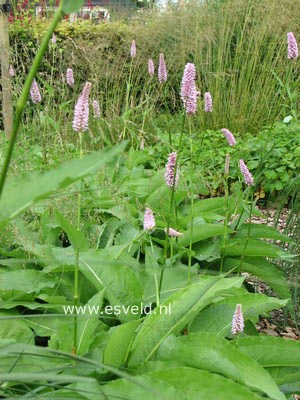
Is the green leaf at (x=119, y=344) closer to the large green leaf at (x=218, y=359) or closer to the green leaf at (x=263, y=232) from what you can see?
the large green leaf at (x=218, y=359)

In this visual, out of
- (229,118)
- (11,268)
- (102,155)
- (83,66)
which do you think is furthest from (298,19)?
(102,155)

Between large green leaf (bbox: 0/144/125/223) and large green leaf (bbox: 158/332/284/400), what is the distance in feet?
2.67

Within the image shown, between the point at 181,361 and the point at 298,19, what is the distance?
18.0ft

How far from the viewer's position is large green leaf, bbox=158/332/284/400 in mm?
1235

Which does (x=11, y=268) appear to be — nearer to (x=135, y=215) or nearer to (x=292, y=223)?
(x=135, y=215)

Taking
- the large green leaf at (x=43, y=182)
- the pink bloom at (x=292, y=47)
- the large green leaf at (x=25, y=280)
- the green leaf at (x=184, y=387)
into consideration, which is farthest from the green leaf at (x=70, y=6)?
the pink bloom at (x=292, y=47)

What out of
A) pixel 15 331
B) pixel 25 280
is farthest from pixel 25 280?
pixel 15 331

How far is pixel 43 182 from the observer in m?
0.47

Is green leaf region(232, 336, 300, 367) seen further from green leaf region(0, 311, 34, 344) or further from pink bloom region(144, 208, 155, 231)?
green leaf region(0, 311, 34, 344)

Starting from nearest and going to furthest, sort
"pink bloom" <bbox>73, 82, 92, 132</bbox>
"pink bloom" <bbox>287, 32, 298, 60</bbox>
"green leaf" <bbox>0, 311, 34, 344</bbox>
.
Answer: "pink bloom" <bbox>73, 82, 92, 132</bbox>, "green leaf" <bbox>0, 311, 34, 344</bbox>, "pink bloom" <bbox>287, 32, 298, 60</bbox>

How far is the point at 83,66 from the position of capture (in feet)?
21.2

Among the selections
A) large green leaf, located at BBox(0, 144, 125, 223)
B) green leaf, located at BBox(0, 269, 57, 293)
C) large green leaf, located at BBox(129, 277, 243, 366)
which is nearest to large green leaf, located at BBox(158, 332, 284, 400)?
large green leaf, located at BBox(129, 277, 243, 366)

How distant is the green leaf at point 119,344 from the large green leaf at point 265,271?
0.87 meters

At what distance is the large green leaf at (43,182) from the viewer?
0.46 metres
